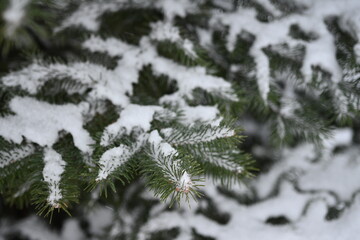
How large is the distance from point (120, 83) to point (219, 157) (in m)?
0.45

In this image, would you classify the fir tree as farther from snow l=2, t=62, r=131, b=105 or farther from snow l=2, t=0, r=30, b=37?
snow l=2, t=0, r=30, b=37

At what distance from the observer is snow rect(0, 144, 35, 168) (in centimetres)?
77

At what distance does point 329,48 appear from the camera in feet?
3.37

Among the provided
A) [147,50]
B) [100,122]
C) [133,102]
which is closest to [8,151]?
[100,122]

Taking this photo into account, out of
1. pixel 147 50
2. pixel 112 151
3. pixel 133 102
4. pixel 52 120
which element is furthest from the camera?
pixel 147 50

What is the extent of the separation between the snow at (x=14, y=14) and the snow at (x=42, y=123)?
0.93 feet

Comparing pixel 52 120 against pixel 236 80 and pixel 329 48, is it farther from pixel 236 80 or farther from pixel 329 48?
pixel 329 48

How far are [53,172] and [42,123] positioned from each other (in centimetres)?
20

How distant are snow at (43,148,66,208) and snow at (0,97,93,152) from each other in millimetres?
48

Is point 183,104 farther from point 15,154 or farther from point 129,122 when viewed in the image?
point 15,154

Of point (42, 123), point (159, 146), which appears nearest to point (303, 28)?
point (159, 146)

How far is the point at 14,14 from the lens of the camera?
628 mm

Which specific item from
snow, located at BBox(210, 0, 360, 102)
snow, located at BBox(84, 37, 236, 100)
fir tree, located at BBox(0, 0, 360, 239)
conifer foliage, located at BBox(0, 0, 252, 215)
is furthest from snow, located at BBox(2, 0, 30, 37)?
snow, located at BBox(210, 0, 360, 102)

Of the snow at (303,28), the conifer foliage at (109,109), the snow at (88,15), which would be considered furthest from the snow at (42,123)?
the snow at (303,28)
